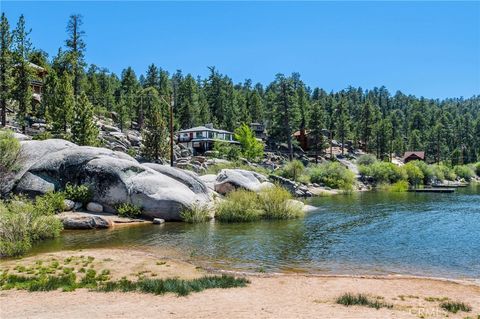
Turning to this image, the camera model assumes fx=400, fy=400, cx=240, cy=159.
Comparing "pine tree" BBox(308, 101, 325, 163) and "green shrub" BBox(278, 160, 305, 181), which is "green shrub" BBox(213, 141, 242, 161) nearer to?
"green shrub" BBox(278, 160, 305, 181)

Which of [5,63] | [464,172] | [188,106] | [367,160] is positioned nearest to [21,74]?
[5,63]

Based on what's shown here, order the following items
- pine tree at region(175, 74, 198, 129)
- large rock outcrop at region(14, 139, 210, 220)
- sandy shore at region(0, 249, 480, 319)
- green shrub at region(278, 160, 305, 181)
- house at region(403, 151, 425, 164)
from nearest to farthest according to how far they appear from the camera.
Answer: sandy shore at region(0, 249, 480, 319)
large rock outcrop at region(14, 139, 210, 220)
green shrub at region(278, 160, 305, 181)
pine tree at region(175, 74, 198, 129)
house at region(403, 151, 425, 164)

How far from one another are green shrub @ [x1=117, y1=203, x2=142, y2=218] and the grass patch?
24.8 m

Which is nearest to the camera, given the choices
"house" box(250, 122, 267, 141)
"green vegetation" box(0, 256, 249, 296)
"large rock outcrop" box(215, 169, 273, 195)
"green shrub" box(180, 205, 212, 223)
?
"green vegetation" box(0, 256, 249, 296)

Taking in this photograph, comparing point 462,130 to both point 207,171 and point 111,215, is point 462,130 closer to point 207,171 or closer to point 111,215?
point 207,171

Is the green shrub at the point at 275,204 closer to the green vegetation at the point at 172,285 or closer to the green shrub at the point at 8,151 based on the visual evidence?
the green vegetation at the point at 172,285

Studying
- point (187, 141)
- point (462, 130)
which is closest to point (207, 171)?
point (187, 141)

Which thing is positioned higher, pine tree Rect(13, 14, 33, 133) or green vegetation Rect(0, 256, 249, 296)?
pine tree Rect(13, 14, 33, 133)

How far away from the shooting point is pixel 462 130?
Result: 135 meters

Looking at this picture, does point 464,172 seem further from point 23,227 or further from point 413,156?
point 23,227

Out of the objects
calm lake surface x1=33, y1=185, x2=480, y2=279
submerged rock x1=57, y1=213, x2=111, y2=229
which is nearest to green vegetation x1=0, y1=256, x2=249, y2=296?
calm lake surface x1=33, y1=185, x2=480, y2=279

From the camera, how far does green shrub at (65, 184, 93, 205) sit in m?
32.2

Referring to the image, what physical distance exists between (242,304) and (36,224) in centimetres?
1632

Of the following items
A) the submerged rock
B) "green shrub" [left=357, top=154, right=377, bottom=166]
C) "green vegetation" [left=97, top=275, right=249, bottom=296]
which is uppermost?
"green shrub" [left=357, top=154, right=377, bottom=166]
